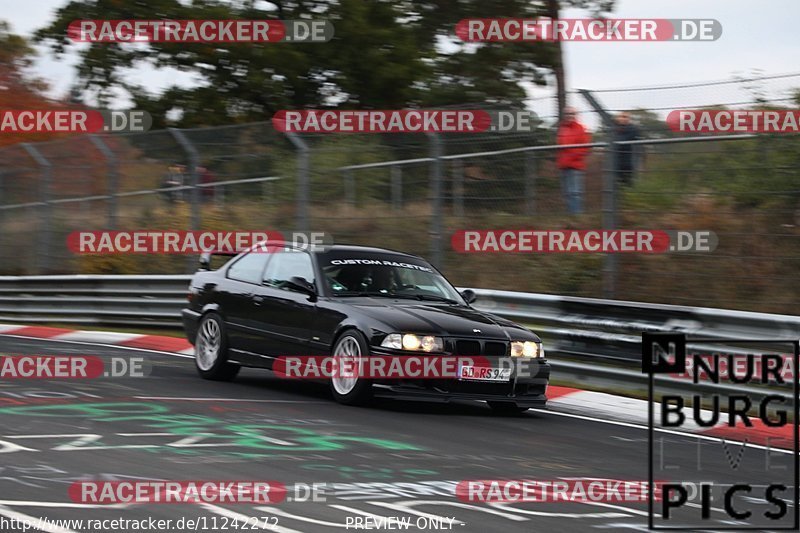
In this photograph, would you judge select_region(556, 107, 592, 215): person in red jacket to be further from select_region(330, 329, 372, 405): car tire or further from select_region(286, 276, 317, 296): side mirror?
select_region(330, 329, 372, 405): car tire

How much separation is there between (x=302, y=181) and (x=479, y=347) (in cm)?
702

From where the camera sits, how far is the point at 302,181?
16.9 m

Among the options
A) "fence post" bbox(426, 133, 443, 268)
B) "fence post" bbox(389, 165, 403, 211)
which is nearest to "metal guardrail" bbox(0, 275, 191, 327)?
"fence post" bbox(389, 165, 403, 211)

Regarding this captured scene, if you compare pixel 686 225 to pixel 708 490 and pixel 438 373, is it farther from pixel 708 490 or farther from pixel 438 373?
pixel 708 490

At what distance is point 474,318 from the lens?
11.0 meters

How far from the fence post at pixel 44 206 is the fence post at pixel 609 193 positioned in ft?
39.2

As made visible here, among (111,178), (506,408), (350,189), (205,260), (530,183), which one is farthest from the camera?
(111,178)

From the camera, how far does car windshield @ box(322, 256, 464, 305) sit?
37.4 feet

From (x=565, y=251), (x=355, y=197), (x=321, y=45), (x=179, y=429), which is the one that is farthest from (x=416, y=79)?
(x=179, y=429)

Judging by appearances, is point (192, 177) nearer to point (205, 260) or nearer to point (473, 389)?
point (205, 260)

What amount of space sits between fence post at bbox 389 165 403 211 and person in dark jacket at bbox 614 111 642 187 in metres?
3.42
